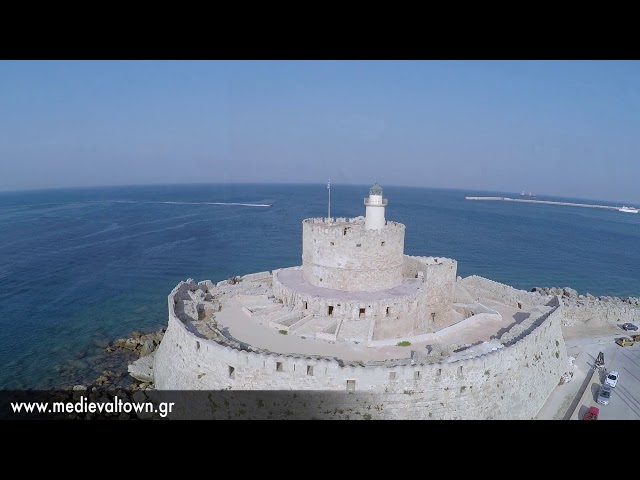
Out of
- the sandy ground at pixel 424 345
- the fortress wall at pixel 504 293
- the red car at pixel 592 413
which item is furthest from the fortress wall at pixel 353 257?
the red car at pixel 592 413

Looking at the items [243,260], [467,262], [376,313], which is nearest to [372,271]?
[376,313]

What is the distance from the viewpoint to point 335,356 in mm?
17109

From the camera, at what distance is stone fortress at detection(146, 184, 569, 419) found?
15.8 meters

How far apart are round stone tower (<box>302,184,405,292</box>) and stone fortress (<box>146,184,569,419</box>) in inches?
2.2

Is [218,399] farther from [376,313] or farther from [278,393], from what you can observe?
[376,313]

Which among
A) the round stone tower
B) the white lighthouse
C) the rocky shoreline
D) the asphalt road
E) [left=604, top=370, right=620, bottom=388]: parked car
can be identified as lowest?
the rocky shoreline

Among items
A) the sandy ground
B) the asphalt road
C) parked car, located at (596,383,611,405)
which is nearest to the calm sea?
the sandy ground

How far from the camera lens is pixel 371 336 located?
1872 cm

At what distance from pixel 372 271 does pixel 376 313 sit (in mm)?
2672

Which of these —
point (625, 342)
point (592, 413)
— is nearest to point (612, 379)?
point (592, 413)

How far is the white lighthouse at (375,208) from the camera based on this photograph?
23672 millimetres

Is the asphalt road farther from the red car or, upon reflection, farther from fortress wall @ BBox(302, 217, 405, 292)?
fortress wall @ BBox(302, 217, 405, 292)

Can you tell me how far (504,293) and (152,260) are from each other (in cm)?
4244

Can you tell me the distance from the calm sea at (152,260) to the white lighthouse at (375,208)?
19.4 m
